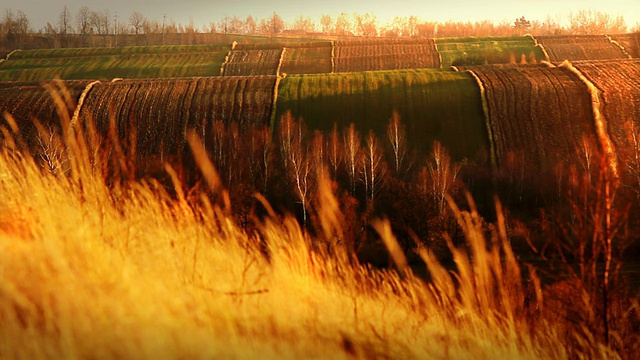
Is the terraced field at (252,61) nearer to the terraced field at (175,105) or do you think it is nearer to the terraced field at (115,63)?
the terraced field at (115,63)

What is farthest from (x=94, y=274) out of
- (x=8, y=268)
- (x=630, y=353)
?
(x=630, y=353)

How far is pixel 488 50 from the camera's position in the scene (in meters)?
91.3

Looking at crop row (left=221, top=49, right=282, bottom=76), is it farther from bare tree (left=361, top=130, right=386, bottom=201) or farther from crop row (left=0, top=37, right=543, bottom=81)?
bare tree (left=361, top=130, right=386, bottom=201)

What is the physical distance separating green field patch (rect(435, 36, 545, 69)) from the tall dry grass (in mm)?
74852

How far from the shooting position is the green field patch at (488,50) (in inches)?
3248

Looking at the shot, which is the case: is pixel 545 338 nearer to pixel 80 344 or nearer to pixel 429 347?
pixel 429 347

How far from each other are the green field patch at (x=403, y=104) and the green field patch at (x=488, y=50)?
23921mm

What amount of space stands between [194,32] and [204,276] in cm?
13294

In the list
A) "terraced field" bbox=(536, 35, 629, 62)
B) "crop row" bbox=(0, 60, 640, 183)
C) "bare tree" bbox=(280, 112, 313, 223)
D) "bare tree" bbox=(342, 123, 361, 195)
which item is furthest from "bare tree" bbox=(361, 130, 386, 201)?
"terraced field" bbox=(536, 35, 629, 62)

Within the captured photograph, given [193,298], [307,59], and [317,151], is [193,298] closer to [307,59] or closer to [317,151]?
[317,151]

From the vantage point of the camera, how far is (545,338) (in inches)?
239

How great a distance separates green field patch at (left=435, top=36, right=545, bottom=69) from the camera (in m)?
82.5

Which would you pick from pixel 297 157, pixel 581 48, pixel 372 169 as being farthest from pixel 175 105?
pixel 581 48

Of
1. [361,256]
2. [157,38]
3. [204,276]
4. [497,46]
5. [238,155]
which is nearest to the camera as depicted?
[204,276]
